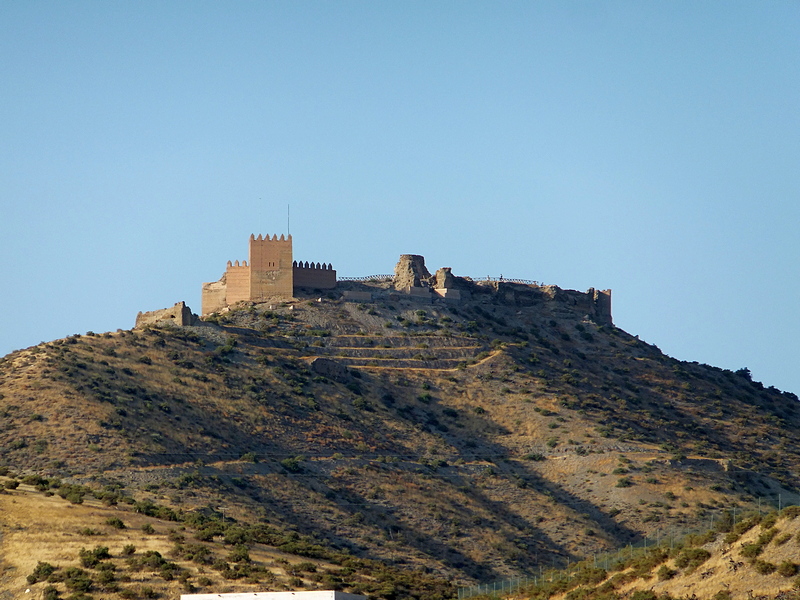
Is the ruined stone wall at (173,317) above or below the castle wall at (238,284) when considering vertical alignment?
below

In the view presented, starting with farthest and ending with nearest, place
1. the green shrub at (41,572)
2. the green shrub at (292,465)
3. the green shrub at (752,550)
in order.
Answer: the green shrub at (292,465)
the green shrub at (41,572)
the green shrub at (752,550)

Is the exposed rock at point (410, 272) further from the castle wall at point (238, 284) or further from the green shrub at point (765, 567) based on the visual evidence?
the green shrub at point (765, 567)

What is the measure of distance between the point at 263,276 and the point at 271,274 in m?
0.58

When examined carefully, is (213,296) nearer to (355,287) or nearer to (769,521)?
(355,287)

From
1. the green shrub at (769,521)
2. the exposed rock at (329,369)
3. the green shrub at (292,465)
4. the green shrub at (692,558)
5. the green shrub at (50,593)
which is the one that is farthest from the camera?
the exposed rock at (329,369)

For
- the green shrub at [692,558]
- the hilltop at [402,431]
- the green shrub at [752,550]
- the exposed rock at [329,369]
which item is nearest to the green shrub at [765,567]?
the green shrub at [752,550]

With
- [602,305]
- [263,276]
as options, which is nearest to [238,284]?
[263,276]

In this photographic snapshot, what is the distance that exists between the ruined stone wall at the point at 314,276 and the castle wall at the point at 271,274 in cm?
107

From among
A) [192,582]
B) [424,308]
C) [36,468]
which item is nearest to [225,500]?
[36,468]

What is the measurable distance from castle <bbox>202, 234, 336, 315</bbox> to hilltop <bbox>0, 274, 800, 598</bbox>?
1140 millimetres

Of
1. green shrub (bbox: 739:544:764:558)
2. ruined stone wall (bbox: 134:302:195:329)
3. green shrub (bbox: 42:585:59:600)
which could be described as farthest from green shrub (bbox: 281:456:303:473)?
green shrub (bbox: 739:544:764:558)

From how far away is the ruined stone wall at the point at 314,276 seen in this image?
10844cm

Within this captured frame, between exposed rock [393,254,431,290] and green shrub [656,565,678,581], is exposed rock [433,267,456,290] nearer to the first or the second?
exposed rock [393,254,431,290]

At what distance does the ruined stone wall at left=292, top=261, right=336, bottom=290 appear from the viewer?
108438mm
